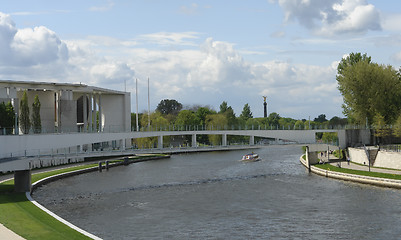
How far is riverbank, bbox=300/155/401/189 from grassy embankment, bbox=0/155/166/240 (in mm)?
46601

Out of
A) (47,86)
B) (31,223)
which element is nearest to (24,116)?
(47,86)

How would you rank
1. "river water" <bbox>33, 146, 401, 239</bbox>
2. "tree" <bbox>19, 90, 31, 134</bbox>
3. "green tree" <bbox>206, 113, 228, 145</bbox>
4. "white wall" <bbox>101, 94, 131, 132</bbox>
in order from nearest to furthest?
"river water" <bbox>33, 146, 401, 239</bbox> < "tree" <bbox>19, 90, 31, 134</bbox> < "white wall" <bbox>101, 94, 131, 132</bbox> < "green tree" <bbox>206, 113, 228, 145</bbox>

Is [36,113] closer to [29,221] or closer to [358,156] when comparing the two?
[29,221]

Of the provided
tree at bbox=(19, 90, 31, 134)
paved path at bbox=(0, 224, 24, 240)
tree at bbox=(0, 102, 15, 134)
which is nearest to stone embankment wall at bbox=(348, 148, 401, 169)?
tree at bbox=(19, 90, 31, 134)

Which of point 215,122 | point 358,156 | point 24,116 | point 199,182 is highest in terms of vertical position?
point 24,116

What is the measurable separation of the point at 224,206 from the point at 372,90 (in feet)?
227

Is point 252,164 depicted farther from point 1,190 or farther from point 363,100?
point 1,190

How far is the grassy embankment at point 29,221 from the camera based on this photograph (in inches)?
1469

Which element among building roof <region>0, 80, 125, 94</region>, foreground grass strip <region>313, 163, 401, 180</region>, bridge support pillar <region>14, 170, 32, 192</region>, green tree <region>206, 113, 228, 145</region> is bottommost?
foreground grass strip <region>313, 163, 401, 180</region>

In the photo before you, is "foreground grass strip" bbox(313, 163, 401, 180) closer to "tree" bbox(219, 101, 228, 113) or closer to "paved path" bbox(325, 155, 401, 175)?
"paved path" bbox(325, 155, 401, 175)

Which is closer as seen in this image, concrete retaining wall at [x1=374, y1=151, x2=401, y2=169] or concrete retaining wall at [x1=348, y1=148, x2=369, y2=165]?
concrete retaining wall at [x1=374, y1=151, x2=401, y2=169]

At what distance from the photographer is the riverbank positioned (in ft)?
222

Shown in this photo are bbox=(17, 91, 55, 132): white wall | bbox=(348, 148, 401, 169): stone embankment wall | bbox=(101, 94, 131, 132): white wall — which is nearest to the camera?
bbox=(348, 148, 401, 169): stone embankment wall

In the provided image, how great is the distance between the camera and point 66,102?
3693 inches
